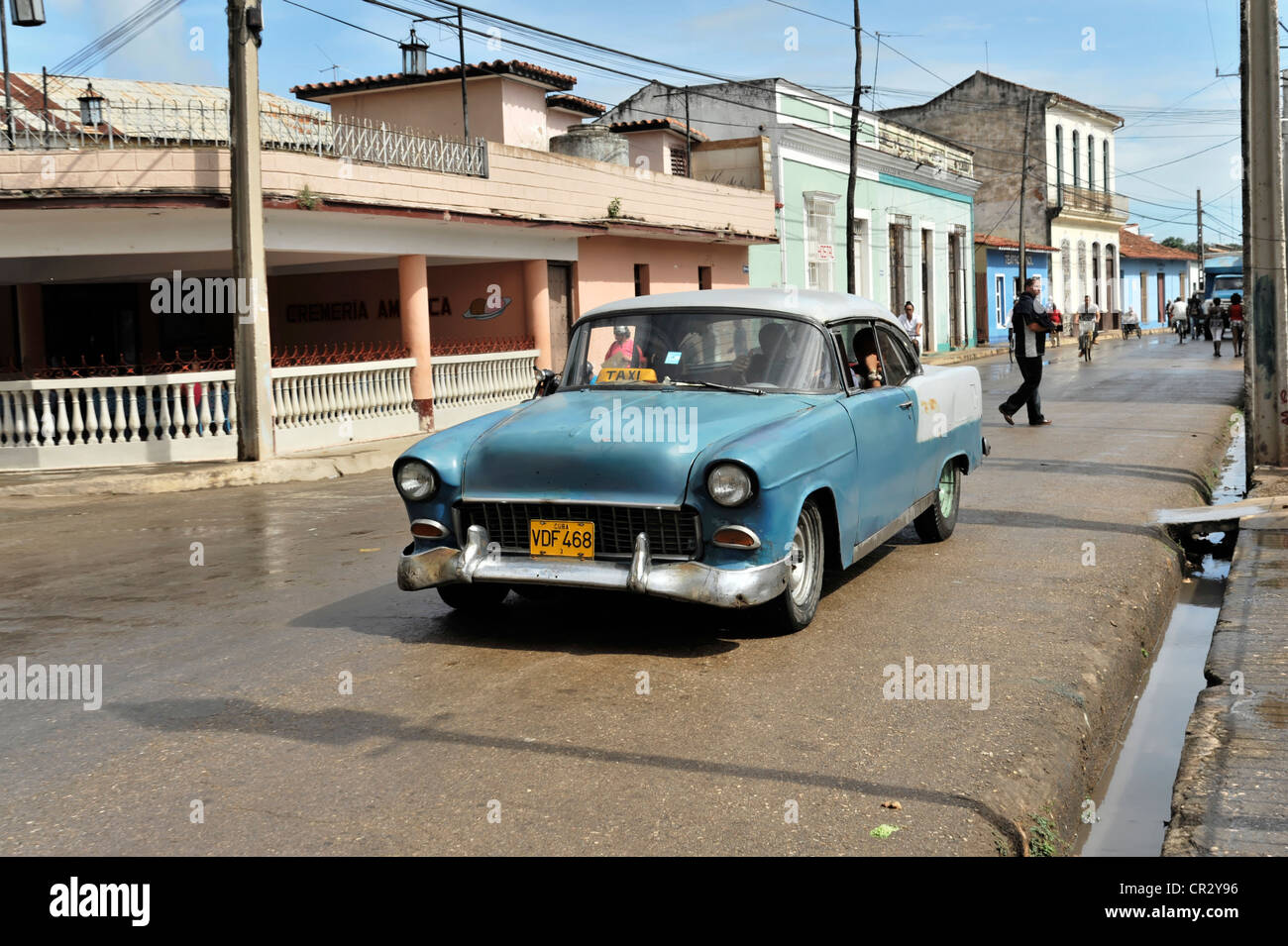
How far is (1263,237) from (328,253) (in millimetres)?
11428

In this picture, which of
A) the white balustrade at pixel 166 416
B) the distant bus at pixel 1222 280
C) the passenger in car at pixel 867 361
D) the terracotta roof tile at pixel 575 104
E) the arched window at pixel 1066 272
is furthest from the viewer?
the arched window at pixel 1066 272

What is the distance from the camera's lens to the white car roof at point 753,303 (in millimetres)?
6789

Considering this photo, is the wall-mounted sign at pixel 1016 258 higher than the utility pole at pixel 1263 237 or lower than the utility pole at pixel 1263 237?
higher

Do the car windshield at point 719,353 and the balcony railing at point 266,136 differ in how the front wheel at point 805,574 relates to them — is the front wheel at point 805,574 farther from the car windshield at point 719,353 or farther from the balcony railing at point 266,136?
the balcony railing at point 266,136

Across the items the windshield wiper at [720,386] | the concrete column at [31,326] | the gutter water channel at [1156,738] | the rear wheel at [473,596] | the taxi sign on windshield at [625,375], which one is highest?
the concrete column at [31,326]

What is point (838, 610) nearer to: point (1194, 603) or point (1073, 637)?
point (1073, 637)

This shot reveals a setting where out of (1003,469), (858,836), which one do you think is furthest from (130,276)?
(858,836)

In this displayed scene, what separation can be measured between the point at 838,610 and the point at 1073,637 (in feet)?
3.75

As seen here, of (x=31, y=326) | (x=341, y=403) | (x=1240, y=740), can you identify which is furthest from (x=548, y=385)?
(x=31, y=326)

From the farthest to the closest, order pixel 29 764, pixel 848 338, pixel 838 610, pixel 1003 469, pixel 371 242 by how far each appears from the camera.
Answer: pixel 371 242 < pixel 1003 469 < pixel 848 338 < pixel 838 610 < pixel 29 764

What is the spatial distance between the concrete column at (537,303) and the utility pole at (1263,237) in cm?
1261

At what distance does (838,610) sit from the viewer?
21.2 ft

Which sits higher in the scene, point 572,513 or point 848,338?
point 848,338
